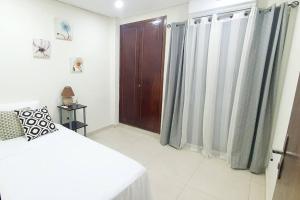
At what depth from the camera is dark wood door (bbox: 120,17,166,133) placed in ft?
10.1

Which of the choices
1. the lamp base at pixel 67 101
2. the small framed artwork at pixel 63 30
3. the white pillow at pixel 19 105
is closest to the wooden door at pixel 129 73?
the small framed artwork at pixel 63 30

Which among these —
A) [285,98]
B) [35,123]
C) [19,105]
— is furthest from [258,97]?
[19,105]

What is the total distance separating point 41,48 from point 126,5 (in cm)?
148

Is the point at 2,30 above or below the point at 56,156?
above

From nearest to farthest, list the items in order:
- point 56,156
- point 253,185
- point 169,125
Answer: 1. point 56,156
2. point 253,185
3. point 169,125

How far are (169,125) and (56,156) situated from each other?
1826 mm

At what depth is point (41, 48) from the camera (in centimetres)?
247

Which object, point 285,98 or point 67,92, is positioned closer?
point 285,98

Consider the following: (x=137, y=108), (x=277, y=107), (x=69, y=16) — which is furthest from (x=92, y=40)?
(x=277, y=107)

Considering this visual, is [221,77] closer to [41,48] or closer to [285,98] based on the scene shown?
[285,98]

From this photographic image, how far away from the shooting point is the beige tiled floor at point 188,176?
185 centimetres

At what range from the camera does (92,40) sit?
3154 mm

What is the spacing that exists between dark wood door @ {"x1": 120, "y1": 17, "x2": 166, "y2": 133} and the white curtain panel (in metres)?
0.64

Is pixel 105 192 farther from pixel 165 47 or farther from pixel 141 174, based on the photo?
pixel 165 47
